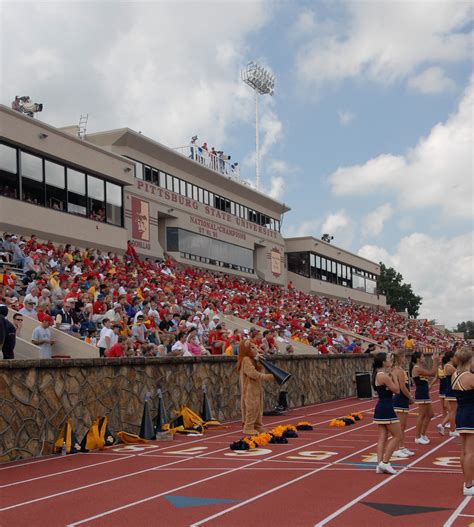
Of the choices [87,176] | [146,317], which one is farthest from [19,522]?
[87,176]

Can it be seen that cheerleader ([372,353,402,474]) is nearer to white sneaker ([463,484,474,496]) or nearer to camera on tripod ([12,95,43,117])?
white sneaker ([463,484,474,496])

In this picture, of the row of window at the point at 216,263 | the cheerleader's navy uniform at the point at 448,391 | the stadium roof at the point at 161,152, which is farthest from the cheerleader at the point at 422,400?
the row of window at the point at 216,263

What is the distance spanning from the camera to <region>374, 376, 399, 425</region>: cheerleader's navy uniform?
10328 millimetres

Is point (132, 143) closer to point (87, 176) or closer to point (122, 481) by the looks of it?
point (87, 176)

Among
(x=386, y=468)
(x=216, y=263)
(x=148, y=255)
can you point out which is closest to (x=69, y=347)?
(x=386, y=468)

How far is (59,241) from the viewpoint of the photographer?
2833 cm

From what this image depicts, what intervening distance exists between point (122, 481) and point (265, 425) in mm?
7529

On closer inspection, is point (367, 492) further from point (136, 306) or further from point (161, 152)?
point (161, 152)

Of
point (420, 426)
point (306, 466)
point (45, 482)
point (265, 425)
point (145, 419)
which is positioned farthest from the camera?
point (265, 425)

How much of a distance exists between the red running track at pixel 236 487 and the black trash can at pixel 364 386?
11358 millimetres

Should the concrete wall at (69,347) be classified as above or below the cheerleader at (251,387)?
above

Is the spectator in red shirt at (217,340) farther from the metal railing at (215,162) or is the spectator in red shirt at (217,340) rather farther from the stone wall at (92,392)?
the metal railing at (215,162)

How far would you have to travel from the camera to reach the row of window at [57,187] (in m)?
25.9

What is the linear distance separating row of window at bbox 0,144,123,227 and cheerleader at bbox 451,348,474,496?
20.2 meters
